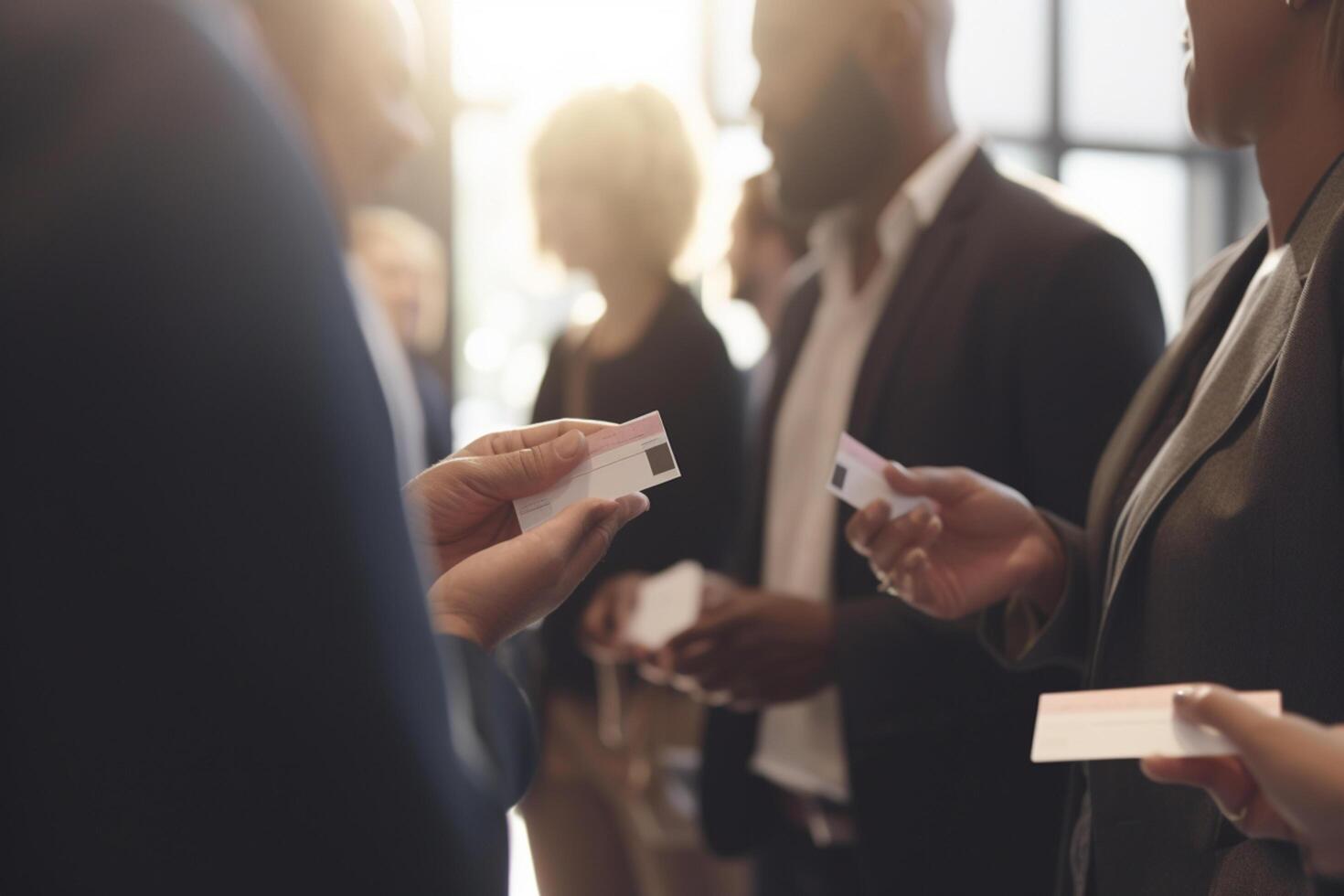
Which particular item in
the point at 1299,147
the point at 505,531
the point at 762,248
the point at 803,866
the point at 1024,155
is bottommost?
the point at 803,866

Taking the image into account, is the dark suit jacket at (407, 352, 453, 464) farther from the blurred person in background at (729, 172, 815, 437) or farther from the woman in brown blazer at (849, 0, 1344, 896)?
the woman in brown blazer at (849, 0, 1344, 896)

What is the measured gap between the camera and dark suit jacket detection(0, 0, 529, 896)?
578 millimetres

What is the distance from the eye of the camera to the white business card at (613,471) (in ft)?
3.53

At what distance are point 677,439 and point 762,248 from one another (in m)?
1.15

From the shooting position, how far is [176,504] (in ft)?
1.93

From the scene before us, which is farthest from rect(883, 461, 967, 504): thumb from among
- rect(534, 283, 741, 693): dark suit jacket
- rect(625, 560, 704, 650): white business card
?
rect(534, 283, 741, 693): dark suit jacket

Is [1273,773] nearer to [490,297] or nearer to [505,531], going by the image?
[505,531]

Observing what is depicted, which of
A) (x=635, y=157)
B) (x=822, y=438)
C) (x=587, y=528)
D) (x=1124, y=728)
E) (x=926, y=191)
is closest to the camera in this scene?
(x=1124, y=728)

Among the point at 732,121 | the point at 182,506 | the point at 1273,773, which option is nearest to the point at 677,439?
the point at 1273,773

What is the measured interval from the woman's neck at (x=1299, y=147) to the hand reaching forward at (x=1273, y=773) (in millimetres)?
616

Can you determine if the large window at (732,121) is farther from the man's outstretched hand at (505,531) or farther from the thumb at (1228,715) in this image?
the thumb at (1228,715)

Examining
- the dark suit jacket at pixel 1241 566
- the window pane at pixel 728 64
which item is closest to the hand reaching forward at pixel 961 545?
the dark suit jacket at pixel 1241 566

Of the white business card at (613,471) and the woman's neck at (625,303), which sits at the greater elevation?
the white business card at (613,471)

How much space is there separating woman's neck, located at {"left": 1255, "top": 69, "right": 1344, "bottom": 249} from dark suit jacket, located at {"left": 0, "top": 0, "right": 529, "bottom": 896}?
101cm
